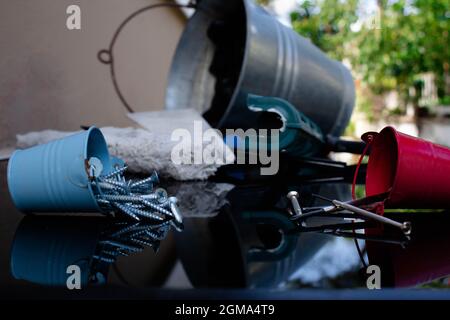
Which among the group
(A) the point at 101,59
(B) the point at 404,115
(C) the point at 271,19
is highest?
(C) the point at 271,19

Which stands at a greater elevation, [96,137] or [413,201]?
[96,137]

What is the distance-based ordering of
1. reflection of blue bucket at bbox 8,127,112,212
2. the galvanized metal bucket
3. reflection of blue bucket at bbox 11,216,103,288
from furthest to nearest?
the galvanized metal bucket < reflection of blue bucket at bbox 8,127,112,212 < reflection of blue bucket at bbox 11,216,103,288

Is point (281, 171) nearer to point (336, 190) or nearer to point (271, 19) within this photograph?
point (336, 190)

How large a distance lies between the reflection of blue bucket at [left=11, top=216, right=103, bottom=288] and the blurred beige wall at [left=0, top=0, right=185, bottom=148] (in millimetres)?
799

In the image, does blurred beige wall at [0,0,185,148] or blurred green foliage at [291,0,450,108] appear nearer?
blurred beige wall at [0,0,185,148]

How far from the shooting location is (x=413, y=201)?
0.87 metres

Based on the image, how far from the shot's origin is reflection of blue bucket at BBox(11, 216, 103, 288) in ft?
1.83

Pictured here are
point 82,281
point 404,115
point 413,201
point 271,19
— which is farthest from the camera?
point 404,115

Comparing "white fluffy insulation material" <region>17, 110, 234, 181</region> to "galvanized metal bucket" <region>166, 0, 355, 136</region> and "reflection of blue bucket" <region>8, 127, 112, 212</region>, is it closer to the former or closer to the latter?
"galvanized metal bucket" <region>166, 0, 355, 136</region>

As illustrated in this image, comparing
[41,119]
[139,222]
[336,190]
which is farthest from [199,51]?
[139,222]

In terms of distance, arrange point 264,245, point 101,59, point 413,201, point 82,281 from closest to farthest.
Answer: point 82,281 → point 264,245 → point 413,201 → point 101,59

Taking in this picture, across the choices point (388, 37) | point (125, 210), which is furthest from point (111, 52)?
point (388, 37)

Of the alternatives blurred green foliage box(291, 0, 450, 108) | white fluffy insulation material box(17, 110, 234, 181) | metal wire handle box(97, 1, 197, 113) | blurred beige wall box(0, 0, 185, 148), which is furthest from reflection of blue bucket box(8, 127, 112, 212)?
blurred green foliage box(291, 0, 450, 108)

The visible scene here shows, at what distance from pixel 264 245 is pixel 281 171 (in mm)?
847
